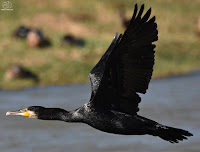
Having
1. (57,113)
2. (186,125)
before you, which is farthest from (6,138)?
(186,125)

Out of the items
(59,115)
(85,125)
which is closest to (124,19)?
(85,125)

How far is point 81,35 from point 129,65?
13.6 metres

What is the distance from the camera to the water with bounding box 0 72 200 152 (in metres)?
9.31

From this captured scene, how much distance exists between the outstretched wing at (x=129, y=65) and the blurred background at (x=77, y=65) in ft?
7.62

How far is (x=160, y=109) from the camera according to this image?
478 inches

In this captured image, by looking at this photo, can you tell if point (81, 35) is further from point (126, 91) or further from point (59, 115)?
point (126, 91)

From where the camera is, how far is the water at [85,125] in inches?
367

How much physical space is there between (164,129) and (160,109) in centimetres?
535

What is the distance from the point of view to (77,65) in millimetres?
16703

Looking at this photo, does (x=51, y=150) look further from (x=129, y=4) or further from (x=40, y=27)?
(x=129, y=4)

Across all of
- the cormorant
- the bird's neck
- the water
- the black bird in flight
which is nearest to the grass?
the cormorant

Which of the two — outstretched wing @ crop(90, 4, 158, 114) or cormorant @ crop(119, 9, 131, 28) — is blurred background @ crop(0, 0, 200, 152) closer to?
cormorant @ crop(119, 9, 131, 28)

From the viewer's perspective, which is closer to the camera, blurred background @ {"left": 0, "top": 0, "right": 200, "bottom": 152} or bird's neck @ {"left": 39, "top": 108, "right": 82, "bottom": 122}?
bird's neck @ {"left": 39, "top": 108, "right": 82, "bottom": 122}

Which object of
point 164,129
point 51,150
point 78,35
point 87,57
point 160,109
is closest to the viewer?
point 164,129
